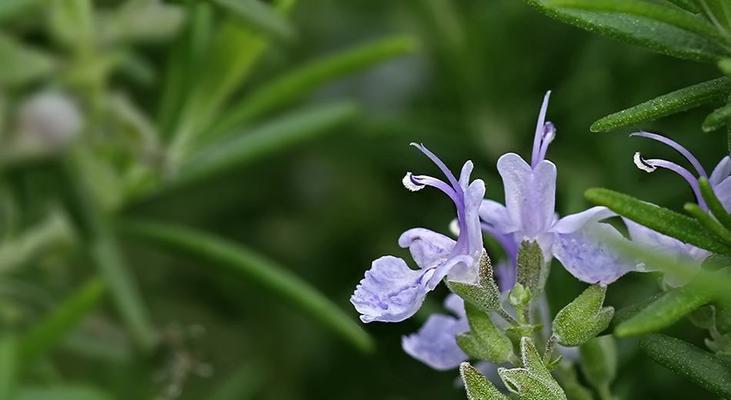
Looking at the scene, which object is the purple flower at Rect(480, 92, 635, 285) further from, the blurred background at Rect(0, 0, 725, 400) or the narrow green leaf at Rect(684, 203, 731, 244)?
the blurred background at Rect(0, 0, 725, 400)

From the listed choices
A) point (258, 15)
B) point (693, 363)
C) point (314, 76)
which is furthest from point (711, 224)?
point (314, 76)

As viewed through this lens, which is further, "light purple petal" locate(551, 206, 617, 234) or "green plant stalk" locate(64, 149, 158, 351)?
"green plant stalk" locate(64, 149, 158, 351)

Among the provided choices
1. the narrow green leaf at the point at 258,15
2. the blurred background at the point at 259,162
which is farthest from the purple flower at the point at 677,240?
the narrow green leaf at the point at 258,15

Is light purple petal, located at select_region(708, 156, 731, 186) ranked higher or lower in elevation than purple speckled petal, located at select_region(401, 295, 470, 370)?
lower

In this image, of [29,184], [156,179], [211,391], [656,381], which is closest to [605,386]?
[656,381]

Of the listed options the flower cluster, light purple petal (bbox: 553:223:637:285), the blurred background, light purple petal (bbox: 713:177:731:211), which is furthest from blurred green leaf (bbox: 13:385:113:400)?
light purple petal (bbox: 713:177:731:211)

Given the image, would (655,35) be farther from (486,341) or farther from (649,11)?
(486,341)
